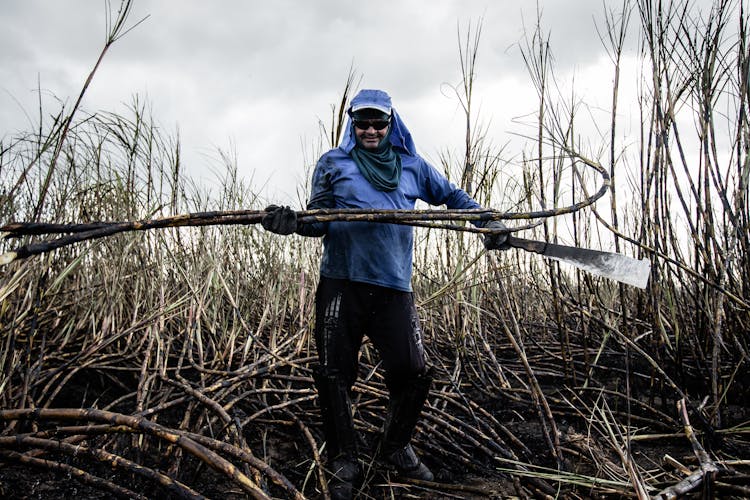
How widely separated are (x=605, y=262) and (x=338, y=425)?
1.22 meters

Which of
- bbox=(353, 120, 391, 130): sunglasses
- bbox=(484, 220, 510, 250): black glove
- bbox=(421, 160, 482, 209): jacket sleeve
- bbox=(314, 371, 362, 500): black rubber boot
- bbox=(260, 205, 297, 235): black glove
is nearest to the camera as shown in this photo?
bbox=(260, 205, 297, 235): black glove

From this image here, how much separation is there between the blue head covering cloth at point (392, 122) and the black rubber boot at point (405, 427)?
96 centimetres

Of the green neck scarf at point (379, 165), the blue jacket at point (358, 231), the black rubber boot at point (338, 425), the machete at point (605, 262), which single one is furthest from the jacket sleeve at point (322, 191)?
the machete at point (605, 262)

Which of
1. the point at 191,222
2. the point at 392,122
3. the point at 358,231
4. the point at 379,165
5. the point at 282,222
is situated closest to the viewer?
the point at 191,222

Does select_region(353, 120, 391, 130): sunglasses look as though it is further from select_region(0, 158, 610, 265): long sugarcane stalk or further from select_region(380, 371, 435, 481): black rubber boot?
select_region(380, 371, 435, 481): black rubber boot

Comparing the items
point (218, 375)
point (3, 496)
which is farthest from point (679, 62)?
point (3, 496)

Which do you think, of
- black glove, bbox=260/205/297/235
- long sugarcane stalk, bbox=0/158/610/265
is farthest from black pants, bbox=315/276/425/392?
long sugarcane stalk, bbox=0/158/610/265

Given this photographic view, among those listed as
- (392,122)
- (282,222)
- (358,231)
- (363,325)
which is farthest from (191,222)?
(392,122)

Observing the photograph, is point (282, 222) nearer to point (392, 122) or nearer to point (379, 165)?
point (379, 165)

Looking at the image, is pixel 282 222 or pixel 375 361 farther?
pixel 375 361

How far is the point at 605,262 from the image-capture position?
1.44 m

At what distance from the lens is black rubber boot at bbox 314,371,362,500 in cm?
214

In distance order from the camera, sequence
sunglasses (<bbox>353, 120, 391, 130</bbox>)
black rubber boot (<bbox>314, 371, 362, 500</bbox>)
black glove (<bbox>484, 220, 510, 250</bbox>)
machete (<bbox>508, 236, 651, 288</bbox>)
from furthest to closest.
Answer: sunglasses (<bbox>353, 120, 391, 130</bbox>) → black rubber boot (<bbox>314, 371, 362, 500</bbox>) → black glove (<bbox>484, 220, 510, 250</bbox>) → machete (<bbox>508, 236, 651, 288</bbox>)

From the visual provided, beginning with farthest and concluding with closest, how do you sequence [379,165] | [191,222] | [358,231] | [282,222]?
[379,165] → [358,231] → [282,222] → [191,222]
